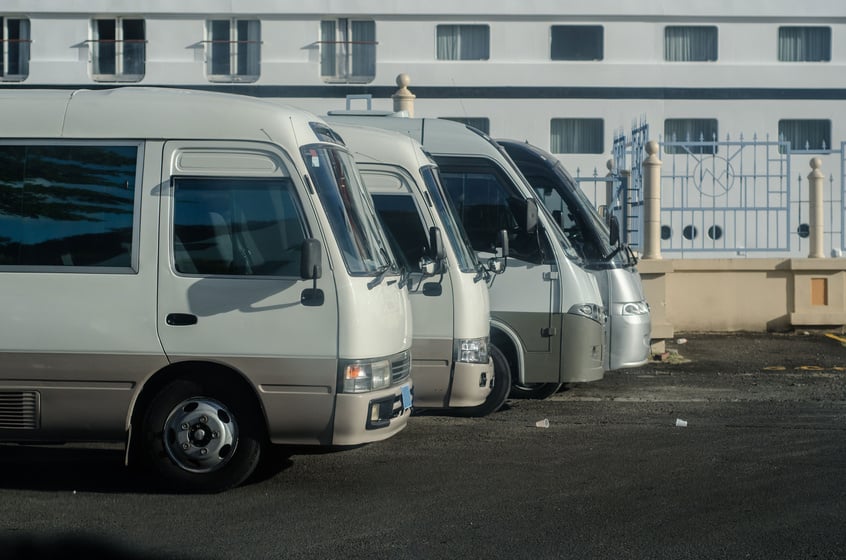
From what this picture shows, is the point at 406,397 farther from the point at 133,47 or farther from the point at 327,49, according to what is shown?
the point at 133,47

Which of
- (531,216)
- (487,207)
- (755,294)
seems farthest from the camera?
(755,294)

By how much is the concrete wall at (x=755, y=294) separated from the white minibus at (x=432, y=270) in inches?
318

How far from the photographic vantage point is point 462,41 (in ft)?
76.1

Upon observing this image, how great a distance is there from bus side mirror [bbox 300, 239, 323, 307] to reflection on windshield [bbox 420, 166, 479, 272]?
250 cm

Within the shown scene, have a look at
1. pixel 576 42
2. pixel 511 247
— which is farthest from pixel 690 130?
pixel 511 247

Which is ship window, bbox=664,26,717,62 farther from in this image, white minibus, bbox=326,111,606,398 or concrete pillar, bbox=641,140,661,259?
white minibus, bbox=326,111,606,398

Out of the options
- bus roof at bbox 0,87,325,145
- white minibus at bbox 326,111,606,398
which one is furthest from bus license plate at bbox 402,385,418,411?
white minibus at bbox 326,111,606,398

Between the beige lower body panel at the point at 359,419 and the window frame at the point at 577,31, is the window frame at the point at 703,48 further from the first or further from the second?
the beige lower body panel at the point at 359,419

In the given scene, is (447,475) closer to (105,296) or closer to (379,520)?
(379,520)

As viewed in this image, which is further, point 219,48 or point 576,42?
point 576,42

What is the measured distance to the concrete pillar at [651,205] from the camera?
53.9ft

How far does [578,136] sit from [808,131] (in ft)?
14.9

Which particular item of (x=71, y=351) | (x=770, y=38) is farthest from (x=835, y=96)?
(x=71, y=351)

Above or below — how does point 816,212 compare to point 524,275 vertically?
above
